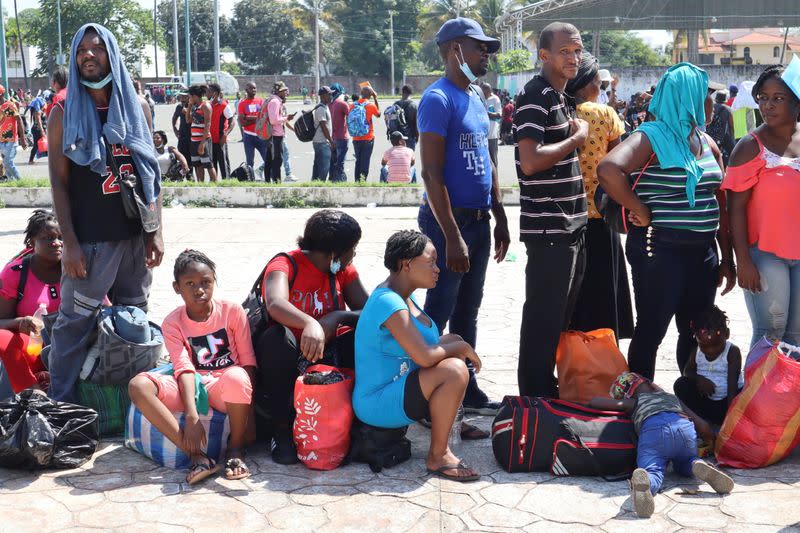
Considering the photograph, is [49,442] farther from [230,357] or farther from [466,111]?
[466,111]

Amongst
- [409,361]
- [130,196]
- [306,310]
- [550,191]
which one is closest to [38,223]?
[130,196]

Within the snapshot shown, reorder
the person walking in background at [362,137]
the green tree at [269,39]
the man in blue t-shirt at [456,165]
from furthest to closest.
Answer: the green tree at [269,39]
the person walking in background at [362,137]
the man in blue t-shirt at [456,165]

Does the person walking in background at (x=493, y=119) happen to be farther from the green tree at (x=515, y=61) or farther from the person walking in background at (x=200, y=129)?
the green tree at (x=515, y=61)

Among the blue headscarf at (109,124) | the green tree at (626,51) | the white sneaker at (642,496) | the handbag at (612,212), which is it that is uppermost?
the green tree at (626,51)

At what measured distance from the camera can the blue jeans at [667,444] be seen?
13.0 ft

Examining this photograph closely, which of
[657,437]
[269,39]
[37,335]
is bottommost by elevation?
[657,437]

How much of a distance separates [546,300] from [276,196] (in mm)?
8680

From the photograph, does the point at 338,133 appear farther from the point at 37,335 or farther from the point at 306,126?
the point at 37,335

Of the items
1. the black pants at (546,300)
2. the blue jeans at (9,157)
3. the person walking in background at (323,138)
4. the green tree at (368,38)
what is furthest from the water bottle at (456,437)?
the green tree at (368,38)

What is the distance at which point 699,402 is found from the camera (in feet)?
15.3

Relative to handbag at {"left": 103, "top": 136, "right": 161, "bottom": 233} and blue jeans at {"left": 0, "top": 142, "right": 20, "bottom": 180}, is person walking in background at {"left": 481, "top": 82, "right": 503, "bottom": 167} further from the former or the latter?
handbag at {"left": 103, "top": 136, "right": 161, "bottom": 233}

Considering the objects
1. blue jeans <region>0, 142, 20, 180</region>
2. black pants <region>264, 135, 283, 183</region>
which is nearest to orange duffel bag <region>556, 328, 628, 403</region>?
black pants <region>264, 135, 283, 183</region>

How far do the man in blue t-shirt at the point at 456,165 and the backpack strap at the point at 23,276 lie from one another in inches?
81.2

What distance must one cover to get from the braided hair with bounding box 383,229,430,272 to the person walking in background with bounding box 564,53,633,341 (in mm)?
1196
